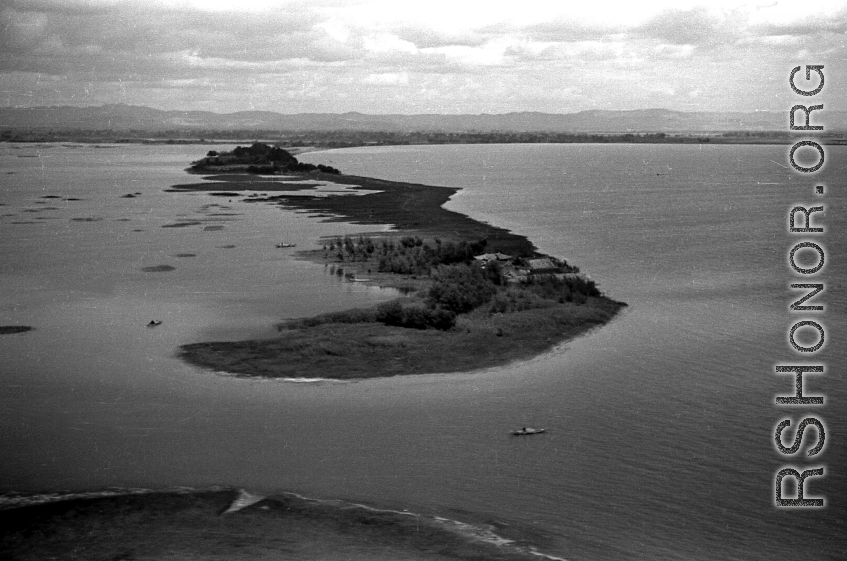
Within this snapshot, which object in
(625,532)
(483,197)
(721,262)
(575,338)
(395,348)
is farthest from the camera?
(483,197)

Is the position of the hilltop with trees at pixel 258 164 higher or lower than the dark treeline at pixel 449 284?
higher

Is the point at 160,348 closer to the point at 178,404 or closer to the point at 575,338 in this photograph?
the point at 178,404

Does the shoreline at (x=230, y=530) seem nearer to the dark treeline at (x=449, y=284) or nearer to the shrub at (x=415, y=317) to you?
the shrub at (x=415, y=317)

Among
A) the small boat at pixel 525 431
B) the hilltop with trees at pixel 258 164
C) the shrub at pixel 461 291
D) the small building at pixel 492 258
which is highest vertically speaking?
the hilltop with trees at pixel 258 164

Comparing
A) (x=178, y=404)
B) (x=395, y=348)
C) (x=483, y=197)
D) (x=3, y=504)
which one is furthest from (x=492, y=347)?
(x=483, y=197)

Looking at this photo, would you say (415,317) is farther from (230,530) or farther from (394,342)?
(230,530)

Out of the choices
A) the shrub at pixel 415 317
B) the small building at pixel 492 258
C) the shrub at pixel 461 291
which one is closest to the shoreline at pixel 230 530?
the shrub at pixel 415 317
